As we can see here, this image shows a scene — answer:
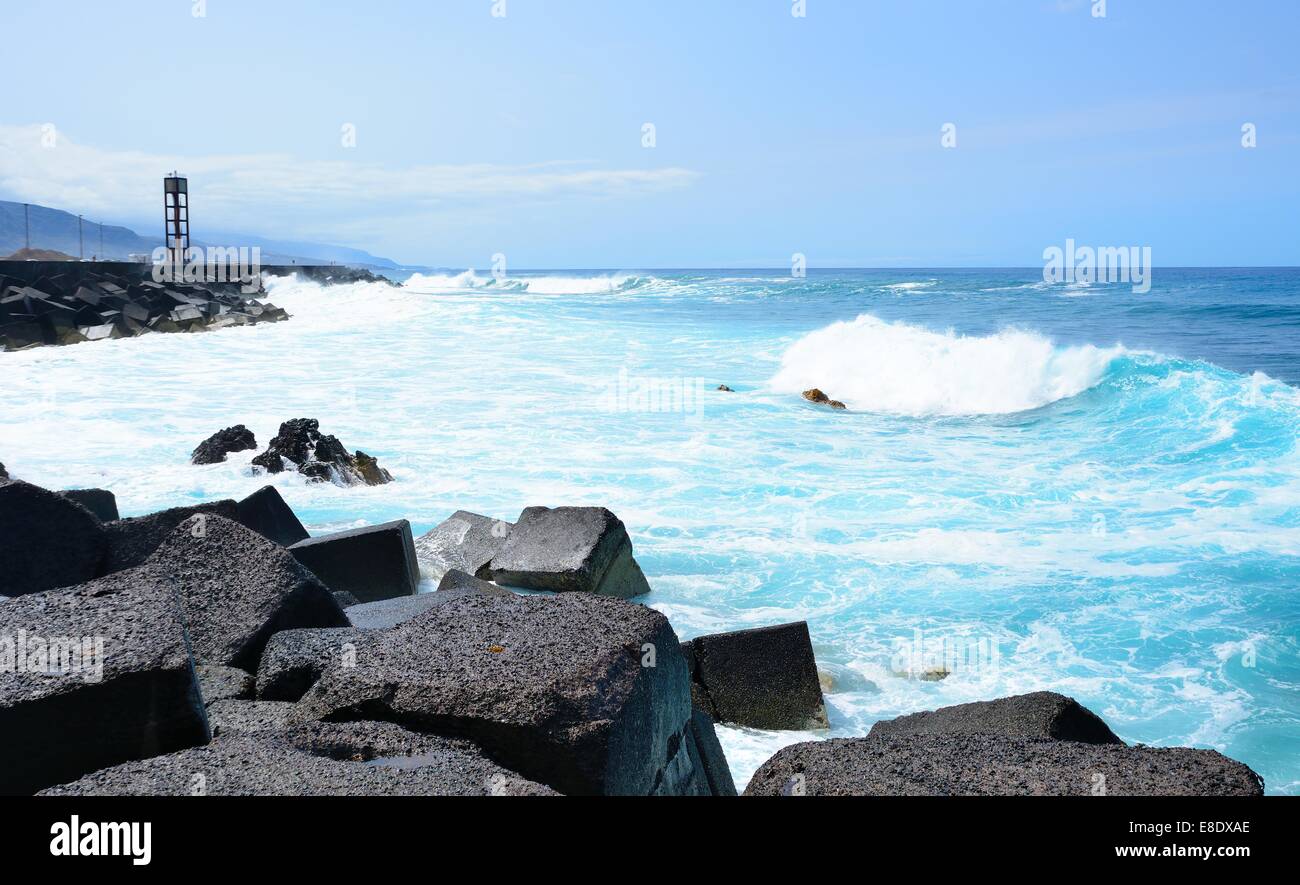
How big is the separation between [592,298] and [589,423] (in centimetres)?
4147

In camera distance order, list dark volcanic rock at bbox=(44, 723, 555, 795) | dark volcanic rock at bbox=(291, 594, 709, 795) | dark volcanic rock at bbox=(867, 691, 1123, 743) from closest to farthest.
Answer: dark volcanic rock at bbox=(44, 723, 555, 795) < dark volcanic rock at bbox=(291, 594, 709, 795) < dark volcanic rock at bbox=(867, 691, 1123, 743)

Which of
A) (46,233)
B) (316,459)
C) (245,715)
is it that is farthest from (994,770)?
(46,233)

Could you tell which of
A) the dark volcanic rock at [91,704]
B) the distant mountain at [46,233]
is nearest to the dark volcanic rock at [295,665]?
the dark volcanic rock at [91,704]

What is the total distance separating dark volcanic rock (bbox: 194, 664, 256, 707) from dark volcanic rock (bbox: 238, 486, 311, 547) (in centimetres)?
304

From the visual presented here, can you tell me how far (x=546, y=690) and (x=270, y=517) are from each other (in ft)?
15.4

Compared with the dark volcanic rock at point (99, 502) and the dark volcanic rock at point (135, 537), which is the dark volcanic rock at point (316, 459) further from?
the dark volcanic rock at point (135, 537)

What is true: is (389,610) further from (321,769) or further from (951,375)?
(951,375)

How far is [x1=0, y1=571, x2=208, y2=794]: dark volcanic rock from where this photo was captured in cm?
279

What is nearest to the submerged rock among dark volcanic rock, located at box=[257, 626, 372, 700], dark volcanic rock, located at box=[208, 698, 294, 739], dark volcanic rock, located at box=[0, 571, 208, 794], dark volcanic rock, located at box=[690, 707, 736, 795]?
dark volcanic rock, located at box=[690, 707, 736, 795]

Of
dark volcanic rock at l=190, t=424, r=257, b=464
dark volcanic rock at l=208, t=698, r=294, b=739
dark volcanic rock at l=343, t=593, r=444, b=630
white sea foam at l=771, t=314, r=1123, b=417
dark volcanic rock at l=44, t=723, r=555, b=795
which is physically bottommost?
dark volcanic rock at l=343, t=593, r=444, b=630

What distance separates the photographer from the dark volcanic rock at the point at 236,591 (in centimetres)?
404

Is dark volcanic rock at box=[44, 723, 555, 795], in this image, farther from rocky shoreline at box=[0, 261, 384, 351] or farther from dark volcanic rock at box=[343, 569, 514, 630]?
rocky shoreline at box=[0, 261, 384, 351]
